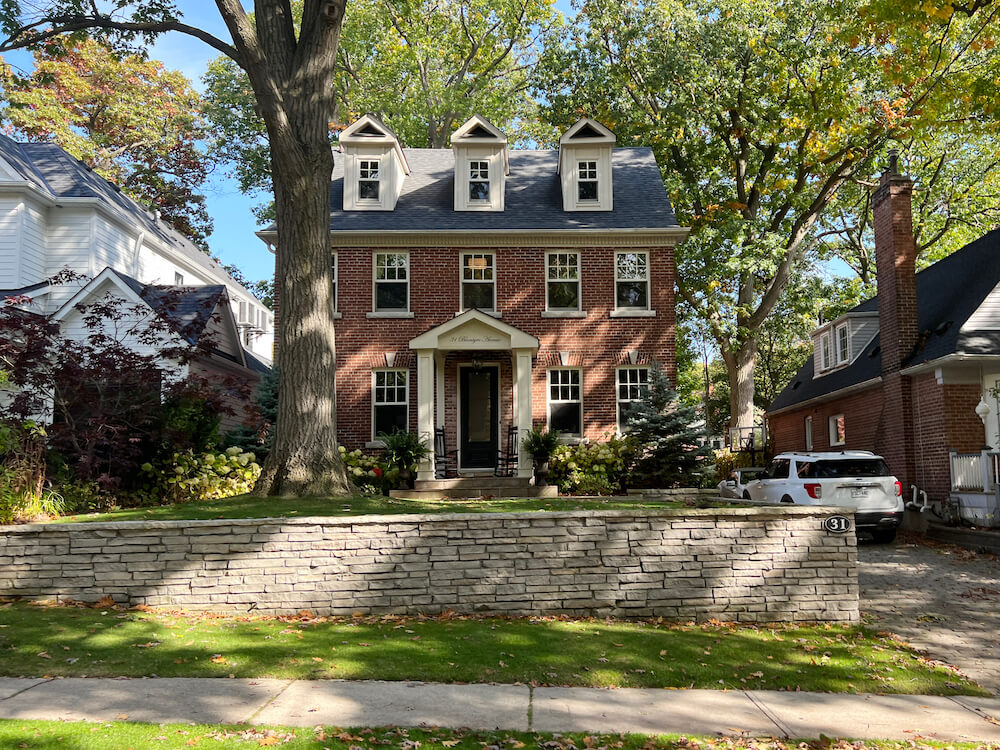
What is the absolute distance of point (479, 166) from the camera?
846 inches

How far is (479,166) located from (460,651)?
16.9 meters

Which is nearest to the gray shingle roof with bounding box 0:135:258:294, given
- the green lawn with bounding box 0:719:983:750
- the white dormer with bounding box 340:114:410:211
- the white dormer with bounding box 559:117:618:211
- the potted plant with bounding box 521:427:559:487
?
the white dormer with bounding box 340:114:410:211

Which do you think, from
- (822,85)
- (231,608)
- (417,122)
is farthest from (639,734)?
(417,122)

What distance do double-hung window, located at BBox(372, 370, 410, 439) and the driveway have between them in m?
11.0

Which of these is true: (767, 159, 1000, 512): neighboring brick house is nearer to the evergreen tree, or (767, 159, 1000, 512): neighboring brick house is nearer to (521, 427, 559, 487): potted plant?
the evergreen tree

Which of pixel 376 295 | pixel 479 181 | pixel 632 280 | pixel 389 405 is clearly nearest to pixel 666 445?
pixel 632 280

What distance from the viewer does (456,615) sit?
311 inches

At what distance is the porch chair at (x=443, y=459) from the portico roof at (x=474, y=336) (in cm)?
229

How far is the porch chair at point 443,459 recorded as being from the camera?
1889 centimetres

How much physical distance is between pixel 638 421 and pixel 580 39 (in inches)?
599

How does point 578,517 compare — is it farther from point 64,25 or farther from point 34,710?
point 64,25

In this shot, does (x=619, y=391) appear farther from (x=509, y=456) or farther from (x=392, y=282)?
(x=392, y=282)

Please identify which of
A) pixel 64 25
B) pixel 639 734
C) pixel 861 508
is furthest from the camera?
pixel 861 508

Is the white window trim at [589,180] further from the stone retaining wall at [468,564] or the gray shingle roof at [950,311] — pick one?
the stone retaining wall at [468,564]
